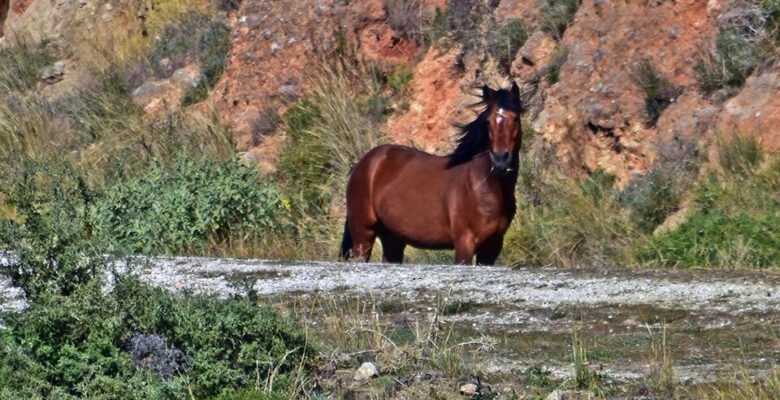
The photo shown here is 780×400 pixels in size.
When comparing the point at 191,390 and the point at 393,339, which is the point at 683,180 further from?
the point at 191,390

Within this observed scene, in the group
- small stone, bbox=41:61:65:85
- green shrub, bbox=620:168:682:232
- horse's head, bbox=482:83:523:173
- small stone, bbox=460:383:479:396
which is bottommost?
small stone, bbox=41:61:65:85

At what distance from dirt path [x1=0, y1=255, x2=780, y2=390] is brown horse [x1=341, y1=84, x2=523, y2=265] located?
1.63 m

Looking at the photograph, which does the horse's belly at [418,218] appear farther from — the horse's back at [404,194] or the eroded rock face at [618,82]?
the eroded rock face at [618,82]

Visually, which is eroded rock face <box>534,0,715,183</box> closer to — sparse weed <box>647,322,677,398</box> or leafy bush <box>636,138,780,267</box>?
leafy bush <box>636,138,780,267</box>

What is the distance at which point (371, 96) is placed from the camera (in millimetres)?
18812

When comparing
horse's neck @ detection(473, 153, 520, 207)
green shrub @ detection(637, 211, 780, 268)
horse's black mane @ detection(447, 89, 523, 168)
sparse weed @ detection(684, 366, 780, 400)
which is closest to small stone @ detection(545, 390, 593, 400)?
sparse weed @ detection(684, 366, 780, 400)

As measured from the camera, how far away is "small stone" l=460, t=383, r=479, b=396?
22.4ft

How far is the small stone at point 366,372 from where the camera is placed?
23.4ft

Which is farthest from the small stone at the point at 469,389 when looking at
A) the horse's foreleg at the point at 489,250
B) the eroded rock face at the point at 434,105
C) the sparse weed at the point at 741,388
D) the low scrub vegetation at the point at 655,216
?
the eroded rock face at the point at 434,105

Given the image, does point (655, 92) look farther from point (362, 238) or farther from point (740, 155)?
point (362, 238)

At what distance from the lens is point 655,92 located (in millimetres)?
15383

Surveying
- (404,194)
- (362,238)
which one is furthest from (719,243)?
(362,238)

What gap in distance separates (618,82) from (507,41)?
2303mm

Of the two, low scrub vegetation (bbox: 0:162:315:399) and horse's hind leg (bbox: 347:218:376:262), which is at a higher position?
low scrub vegetation (bbox: 0:162:315:399)
